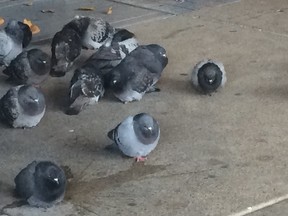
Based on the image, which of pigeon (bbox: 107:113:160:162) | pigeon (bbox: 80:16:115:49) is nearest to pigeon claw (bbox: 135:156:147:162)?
pigeon (bbox: 107:113:160:162)

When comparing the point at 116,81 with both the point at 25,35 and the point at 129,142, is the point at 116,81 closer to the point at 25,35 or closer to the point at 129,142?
the point at 129,142

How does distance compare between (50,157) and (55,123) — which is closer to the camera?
(50,157)

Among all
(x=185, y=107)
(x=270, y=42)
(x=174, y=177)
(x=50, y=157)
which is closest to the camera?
(x=174, y=177)

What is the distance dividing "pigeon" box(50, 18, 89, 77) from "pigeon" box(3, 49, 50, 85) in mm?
208

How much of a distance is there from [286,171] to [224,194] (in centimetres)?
37

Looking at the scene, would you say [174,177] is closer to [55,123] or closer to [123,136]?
[123,136]

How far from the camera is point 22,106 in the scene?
4.04 m

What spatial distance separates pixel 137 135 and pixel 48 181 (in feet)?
1.90

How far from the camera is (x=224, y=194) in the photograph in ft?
11.1

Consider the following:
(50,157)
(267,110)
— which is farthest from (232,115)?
(50,157)

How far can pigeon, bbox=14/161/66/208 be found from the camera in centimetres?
325

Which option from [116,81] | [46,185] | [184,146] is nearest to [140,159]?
[184,146]

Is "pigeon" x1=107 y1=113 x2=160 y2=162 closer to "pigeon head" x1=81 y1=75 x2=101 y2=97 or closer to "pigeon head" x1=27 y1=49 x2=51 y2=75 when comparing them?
"pigeon head" x1=81 y1=75 x2=101 y2=97

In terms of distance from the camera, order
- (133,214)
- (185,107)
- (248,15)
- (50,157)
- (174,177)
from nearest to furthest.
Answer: (133,214), (174,177), (50,157), (185,107), (248,15)
